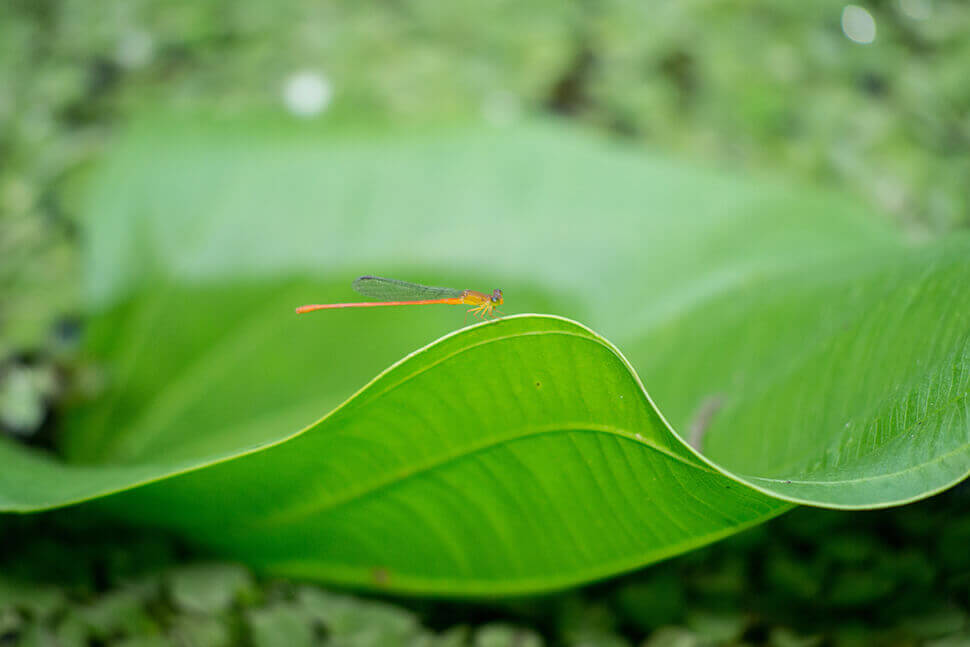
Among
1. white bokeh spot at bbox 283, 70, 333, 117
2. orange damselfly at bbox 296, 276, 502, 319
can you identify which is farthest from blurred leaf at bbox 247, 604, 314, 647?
white bokeh spot at bbox 283, 70, 333, 117

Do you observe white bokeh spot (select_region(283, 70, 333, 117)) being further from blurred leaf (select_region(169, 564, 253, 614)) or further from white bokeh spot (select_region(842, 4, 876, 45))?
white bokeh spot (select_region(842, 4, 876, 45))

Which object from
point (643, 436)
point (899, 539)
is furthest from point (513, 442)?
point (899, 539)

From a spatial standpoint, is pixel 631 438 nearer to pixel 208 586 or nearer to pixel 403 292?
pixel 403 292

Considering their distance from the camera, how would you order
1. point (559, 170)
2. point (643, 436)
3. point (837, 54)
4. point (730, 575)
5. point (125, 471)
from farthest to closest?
point (837, 54) → point (559, 170) → point (730, 575) → point (125, 471) → point (643, 436)

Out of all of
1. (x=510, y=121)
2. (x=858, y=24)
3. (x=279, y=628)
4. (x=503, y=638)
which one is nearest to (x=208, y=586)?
(x=279, y=628)

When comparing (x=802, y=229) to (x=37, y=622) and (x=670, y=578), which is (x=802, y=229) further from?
(x=37, y=622)
